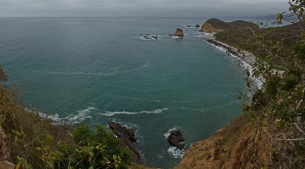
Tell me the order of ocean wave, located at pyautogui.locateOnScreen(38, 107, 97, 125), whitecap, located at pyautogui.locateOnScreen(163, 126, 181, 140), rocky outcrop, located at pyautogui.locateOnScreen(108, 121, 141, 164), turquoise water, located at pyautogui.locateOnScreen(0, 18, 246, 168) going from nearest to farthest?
1. rocky outcrop, located at pyautogui.locateOnScreen(108, 121, 141, 164)
2. whitecap, located at pyautogui.locateOnScreen(163, 126, 181, 140)
3. ocean wave, located at pyautogui.locateOnScreen(38, 107, 97, 125)
4. turquoise water, located at pyautogui.locateOnScreen(0, 18, 246, 168)

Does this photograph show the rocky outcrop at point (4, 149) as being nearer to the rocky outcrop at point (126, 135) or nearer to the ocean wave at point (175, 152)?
the rocky outcrop at point (126, 135)

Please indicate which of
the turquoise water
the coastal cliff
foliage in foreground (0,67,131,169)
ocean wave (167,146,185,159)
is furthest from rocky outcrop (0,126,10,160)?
ocean wave (167,146,185,159)

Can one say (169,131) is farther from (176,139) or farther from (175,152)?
(175,152)

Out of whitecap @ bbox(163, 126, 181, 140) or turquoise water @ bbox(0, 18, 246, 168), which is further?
turquoise water @ bbox(0, 18, 246, 168)

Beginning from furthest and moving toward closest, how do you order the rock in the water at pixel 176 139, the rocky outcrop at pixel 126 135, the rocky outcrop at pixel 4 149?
the rock in the water at pixel 176 139 → the rocky outcrop at pixel 126 135 → the rocky outcrop at pixel 4 149

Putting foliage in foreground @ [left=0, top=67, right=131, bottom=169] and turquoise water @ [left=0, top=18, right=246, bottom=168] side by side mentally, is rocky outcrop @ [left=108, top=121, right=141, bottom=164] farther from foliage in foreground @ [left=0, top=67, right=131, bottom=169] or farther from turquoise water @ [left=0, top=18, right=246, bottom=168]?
foliage in foreground @ [left=0, top=67, right=131, bottom=169]

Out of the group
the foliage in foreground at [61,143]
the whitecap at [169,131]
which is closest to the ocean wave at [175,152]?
the whitecap at [169,131]
